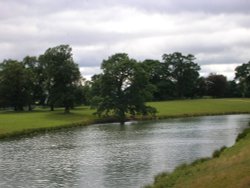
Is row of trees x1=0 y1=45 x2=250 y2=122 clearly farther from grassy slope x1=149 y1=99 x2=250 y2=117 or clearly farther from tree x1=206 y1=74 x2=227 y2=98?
tree x1=206 y1=74 x2=227 y2=98

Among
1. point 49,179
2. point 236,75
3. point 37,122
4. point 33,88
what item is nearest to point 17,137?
point 37,122

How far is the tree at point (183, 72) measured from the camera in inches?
6412

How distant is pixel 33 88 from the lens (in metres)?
121

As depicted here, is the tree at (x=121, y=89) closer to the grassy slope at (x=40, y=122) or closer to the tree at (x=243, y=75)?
the grassy slope at (x=40, y=122)

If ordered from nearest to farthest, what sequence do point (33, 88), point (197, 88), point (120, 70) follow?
1. point (120, 70)
2. point (33, 88)
3. point (197, 88)

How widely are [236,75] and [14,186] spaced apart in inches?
5575

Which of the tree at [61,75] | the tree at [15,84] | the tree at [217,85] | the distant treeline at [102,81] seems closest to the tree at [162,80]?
the distant treeline at [102,81]

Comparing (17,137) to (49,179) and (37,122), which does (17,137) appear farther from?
(49,179)

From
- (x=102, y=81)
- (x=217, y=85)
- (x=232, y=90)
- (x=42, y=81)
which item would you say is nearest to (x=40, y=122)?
(x=102, y=81)

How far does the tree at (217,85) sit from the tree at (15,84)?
280ft

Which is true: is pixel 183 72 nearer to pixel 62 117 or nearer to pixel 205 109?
pixel 205 109

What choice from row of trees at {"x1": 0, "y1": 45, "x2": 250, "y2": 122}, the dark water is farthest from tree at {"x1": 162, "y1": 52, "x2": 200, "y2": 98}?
the dark water

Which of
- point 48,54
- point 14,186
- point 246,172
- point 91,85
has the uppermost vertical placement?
point 48,54

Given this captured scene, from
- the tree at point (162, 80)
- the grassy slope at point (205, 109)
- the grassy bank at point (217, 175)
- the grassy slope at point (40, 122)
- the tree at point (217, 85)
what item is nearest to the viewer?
the grassy bank at point (217, 175)
